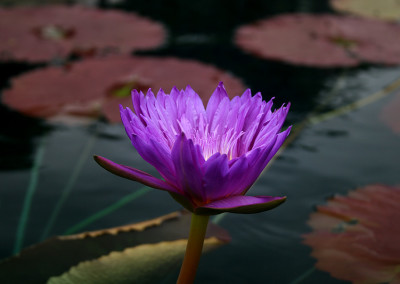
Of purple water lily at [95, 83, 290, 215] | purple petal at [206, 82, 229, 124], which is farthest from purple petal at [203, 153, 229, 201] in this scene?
purple petal at [206, 82, 229, 124]

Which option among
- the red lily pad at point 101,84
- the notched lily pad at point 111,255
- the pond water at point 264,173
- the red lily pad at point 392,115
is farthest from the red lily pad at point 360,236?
the red lily pad at point 101,84

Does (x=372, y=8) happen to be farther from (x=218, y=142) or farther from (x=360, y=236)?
(x=218, y=142)

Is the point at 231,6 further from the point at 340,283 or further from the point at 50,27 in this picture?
the point at 340,283

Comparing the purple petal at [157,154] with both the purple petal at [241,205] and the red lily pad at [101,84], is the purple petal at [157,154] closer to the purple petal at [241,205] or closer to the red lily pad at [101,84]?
the purple petal at [241,205]

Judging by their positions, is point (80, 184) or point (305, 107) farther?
point (305, 107)

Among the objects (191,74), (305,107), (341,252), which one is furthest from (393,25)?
(341,252)

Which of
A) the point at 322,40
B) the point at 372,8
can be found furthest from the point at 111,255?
the point at 372,8
